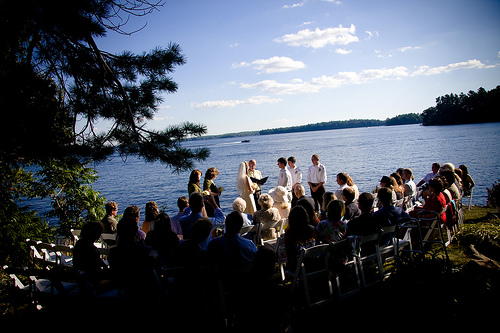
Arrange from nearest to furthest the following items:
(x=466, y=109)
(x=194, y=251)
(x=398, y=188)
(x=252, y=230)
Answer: (x=194, y=251) < (x=252, y=230) < (x=398, y=188) < (x=466, y=109)

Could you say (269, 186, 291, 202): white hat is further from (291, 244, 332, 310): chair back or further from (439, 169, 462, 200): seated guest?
(439, 169, 462, 200): seated guest

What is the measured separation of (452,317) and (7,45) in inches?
225

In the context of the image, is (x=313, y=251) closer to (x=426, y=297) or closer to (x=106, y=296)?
(x=426, y=297)

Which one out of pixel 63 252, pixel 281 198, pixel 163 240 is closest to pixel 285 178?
pixel 281 198

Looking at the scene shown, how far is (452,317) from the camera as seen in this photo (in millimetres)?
3059

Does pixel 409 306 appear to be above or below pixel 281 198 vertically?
below

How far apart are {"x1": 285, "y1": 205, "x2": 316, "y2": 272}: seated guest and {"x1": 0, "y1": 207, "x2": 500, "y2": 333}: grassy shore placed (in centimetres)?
64

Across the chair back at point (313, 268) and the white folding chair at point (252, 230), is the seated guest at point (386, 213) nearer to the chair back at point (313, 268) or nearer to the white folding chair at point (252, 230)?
the chair back at point (313, 268)

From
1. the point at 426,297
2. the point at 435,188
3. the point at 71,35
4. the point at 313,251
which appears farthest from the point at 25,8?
the point at 435,188

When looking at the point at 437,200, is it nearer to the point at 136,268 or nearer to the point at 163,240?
the point at 163,240

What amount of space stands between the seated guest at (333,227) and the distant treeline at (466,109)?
4268 inches

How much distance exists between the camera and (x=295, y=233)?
402cm

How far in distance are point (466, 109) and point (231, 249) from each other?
12635cm

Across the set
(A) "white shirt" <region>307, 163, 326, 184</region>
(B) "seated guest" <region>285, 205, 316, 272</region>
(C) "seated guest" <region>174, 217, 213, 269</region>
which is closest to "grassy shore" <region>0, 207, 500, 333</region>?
(B) "seated guest" <region>285, 205, 316, 272</region>
